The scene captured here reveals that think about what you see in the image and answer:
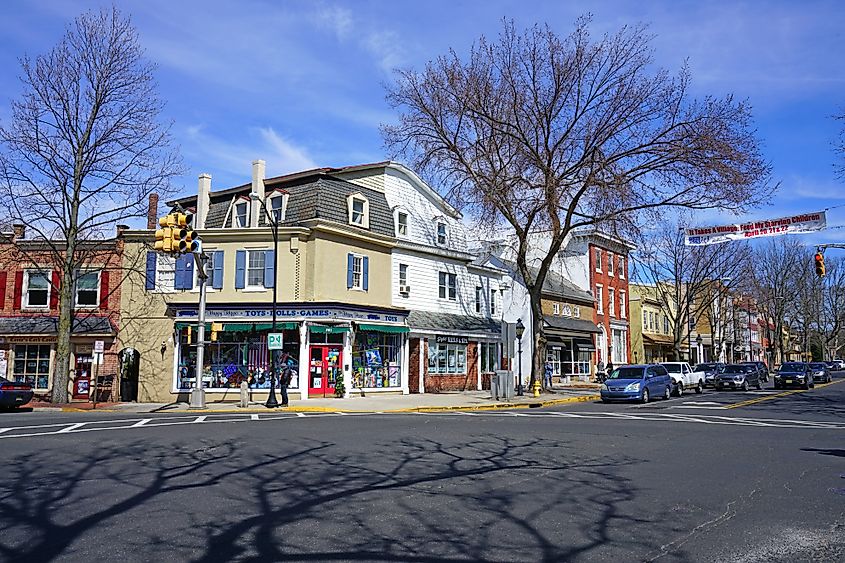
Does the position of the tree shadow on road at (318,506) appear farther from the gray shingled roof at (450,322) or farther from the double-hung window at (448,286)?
the double-hung window at (448,286)

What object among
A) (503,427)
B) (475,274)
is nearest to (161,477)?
(503,427)

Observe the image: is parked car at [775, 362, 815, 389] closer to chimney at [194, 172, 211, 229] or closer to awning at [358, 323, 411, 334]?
awning at [358, 323, 411, 334]

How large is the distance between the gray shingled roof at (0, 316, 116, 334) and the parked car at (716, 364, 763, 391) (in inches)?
1252

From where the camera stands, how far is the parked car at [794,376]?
40219mm

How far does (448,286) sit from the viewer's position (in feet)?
126

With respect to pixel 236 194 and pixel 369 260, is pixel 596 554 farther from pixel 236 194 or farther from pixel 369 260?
pixel 236 194

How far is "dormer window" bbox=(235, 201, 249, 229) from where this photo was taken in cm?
3341

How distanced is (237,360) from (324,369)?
152 inches

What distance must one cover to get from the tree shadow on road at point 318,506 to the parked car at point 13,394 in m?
13.7

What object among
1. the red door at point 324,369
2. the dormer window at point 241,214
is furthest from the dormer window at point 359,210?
the red door at point 324,369

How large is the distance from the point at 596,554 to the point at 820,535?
2520 millimetres

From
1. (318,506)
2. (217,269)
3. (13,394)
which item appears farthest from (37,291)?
(318,506)

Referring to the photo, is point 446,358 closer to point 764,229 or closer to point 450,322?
point 450,322

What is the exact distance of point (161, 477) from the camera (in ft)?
33.5
